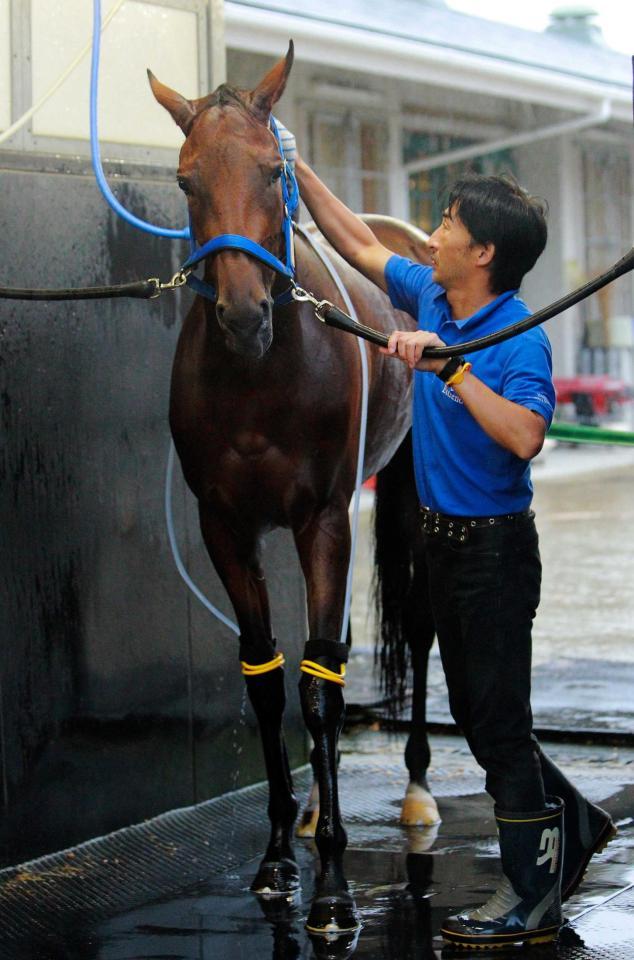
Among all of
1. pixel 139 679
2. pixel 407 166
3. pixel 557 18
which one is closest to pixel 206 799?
pixel 139 679

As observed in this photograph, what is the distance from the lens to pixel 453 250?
3342 mm

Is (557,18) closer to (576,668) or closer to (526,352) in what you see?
(576,668)

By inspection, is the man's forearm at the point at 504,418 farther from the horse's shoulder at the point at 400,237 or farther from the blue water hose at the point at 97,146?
the horse's shoulder at the point at 400,237

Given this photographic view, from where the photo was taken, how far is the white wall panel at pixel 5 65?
4160 millimetres

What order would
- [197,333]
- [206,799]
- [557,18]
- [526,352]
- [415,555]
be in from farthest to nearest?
[557,18]
[415,555]
[206,799]
[197,333]
[526,352]

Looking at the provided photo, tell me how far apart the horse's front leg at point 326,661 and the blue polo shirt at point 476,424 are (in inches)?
19.4

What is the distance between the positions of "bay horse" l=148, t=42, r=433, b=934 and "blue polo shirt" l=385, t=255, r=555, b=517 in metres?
0.41

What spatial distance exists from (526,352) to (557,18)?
2009 centimetres

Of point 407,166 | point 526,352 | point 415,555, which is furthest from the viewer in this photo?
point 407,166

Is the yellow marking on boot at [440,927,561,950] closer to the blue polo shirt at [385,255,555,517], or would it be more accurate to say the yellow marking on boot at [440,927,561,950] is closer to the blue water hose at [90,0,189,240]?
the blue polo shirt at [385,255,555,517]

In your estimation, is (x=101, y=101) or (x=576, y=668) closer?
(x=101, y=101)

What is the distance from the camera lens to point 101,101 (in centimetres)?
441

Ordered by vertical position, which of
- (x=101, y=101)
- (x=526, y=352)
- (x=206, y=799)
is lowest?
(x=206, y=799)

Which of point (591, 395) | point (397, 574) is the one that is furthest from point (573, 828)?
point (591, 395)
